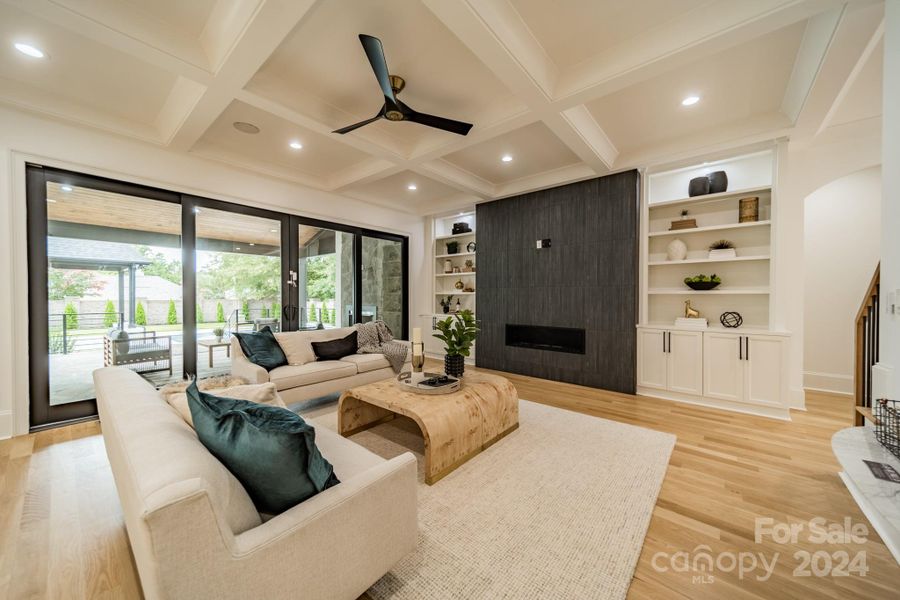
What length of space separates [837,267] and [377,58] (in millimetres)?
5551

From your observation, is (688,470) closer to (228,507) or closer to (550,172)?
(228,507)

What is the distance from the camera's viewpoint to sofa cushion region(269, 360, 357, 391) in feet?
10.5

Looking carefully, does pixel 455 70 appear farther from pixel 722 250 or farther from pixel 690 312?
pixel 690 312

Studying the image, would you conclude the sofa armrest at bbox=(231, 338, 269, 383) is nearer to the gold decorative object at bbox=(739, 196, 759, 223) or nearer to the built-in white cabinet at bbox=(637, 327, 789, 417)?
the built-in white cabinet at bbox=(637, 327, 789, 417)

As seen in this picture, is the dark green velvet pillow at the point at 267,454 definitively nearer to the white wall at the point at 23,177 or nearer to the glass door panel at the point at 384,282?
the white wall at the point at 23,177

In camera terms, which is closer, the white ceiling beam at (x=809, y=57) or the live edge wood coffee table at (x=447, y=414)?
the white ceiling beam at (x=809, y=57)

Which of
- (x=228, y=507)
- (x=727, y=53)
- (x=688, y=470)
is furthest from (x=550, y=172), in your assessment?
(x=228, y=507)

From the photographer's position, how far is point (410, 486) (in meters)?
1.36

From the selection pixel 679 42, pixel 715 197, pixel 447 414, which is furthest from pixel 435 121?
pixel 715 197

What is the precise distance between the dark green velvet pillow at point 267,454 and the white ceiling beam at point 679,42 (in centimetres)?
287

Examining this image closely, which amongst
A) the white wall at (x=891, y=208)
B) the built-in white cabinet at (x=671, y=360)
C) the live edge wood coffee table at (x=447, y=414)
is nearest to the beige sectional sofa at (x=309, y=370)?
the live edge wood coffee table at (x=447, y=414)

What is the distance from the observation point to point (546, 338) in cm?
495

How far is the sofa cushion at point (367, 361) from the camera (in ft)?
12.7

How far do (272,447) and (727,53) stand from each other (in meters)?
3.61
